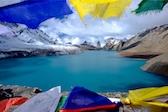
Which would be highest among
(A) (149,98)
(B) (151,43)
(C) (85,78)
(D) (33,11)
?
(B) (151,43)

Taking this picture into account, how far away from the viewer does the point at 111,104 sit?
129 centimetres

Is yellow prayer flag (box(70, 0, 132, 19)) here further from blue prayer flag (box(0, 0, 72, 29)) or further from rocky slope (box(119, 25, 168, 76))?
rocky slope (box(119, 25, 168, 76))

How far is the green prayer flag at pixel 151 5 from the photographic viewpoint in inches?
70.7

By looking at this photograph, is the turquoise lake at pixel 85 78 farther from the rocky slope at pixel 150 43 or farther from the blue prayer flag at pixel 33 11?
the blue prayer flag at pixel 33 11

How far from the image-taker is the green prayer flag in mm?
1795

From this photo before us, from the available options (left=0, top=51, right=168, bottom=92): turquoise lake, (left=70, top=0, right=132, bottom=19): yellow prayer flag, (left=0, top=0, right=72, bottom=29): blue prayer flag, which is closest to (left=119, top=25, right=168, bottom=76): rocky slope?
(left=0, top=51, right=168, bottom=92): turquoise lake

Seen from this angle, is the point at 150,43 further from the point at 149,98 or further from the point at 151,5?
the point at 149,98

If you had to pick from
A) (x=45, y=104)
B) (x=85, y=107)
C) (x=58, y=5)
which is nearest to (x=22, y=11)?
(x=58, y=5)

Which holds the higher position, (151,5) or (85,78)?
(151,5)

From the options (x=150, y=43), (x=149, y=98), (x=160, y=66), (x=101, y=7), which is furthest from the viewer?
(x=150, y=43)

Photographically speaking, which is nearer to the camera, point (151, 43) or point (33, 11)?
point (33, 11)

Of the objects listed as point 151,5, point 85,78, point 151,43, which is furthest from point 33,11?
point 151,43

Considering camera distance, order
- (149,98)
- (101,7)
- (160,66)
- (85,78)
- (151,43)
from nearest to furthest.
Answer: (149,98), (101,7), (85,78), (160,66), (151,43)

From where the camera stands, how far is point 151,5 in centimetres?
184
